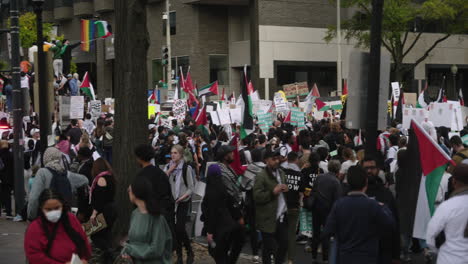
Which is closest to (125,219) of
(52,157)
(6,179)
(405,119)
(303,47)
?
(52,157)

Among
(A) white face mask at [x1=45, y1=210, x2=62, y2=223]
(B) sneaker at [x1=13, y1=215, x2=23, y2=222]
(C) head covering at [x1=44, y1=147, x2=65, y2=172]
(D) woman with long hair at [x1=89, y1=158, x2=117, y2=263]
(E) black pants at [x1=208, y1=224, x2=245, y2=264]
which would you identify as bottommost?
(B) sneaker at [x1=13, y1=215, x2=23, y2=222]

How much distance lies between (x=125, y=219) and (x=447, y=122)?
9.68 metres

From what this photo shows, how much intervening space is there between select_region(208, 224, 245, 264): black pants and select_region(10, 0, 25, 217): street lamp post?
7.19 m

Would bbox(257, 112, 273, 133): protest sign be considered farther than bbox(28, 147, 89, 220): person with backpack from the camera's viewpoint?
Yes

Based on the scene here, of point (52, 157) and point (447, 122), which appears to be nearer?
point (52, 157)

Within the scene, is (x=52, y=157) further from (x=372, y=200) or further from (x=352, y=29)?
(x=352, y=29)

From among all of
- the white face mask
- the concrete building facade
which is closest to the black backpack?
the white face mask

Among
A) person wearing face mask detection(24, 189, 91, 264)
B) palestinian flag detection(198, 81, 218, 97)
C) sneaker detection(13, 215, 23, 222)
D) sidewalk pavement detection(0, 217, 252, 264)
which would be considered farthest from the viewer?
palestinian flag detection(198, 81, 218, 97)

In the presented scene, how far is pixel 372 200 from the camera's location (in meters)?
6.89

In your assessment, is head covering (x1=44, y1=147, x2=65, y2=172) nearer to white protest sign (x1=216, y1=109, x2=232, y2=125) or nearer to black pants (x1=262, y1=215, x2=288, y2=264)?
black pants (x1=262, y1=215, x2=288, y2=264)

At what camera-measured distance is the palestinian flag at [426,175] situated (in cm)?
739

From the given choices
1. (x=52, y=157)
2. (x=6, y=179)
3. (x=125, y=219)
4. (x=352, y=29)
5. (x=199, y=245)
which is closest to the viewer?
(x=52, y=157)

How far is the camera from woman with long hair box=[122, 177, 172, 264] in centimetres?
644

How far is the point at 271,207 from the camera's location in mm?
9703
